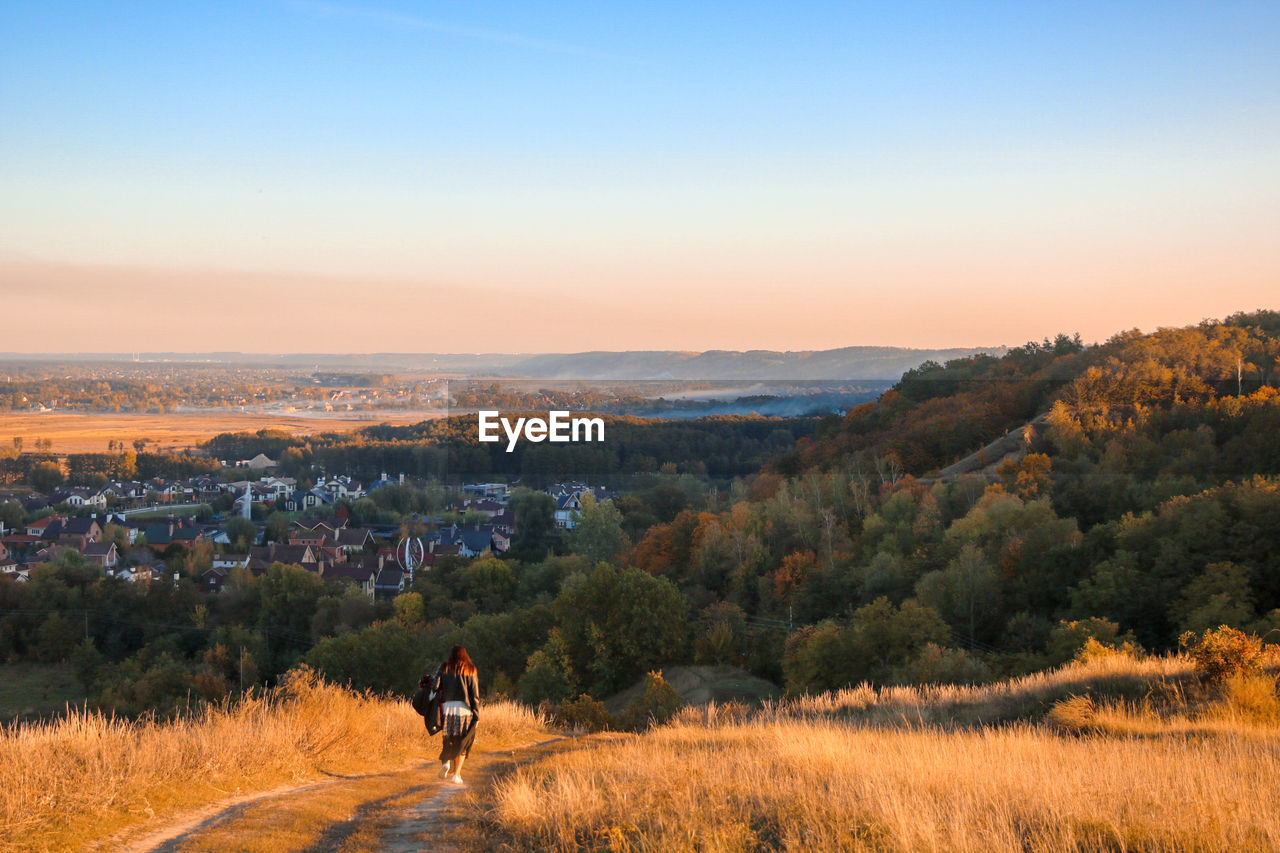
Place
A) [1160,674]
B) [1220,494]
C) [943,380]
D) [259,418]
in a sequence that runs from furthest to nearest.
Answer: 1. [259,418]
2. [943,380]
3. [1220,494]
4. [1160,674]

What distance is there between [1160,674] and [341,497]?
69823 mm

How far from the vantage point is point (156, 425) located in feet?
313

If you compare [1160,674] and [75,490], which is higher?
[1160,674]

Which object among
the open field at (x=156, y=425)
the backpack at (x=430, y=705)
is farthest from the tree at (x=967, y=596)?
the open field at (x=156, y=425)

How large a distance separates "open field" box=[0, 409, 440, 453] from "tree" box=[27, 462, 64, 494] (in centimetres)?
479

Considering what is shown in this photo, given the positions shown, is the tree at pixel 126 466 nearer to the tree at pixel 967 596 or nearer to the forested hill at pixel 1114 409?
the forested hill at pixel 1114 409

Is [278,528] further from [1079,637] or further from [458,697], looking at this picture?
[458,697]

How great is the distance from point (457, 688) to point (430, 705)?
33 centimetres

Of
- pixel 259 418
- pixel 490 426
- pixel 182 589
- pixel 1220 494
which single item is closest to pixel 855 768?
pixel 1220 494

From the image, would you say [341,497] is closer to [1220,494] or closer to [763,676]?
[763,676]

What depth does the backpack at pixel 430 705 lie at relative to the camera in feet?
27.9

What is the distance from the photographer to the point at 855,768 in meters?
7.30

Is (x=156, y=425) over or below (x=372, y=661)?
over

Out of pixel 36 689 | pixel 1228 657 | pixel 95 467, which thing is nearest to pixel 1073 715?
pixel 1228 657
